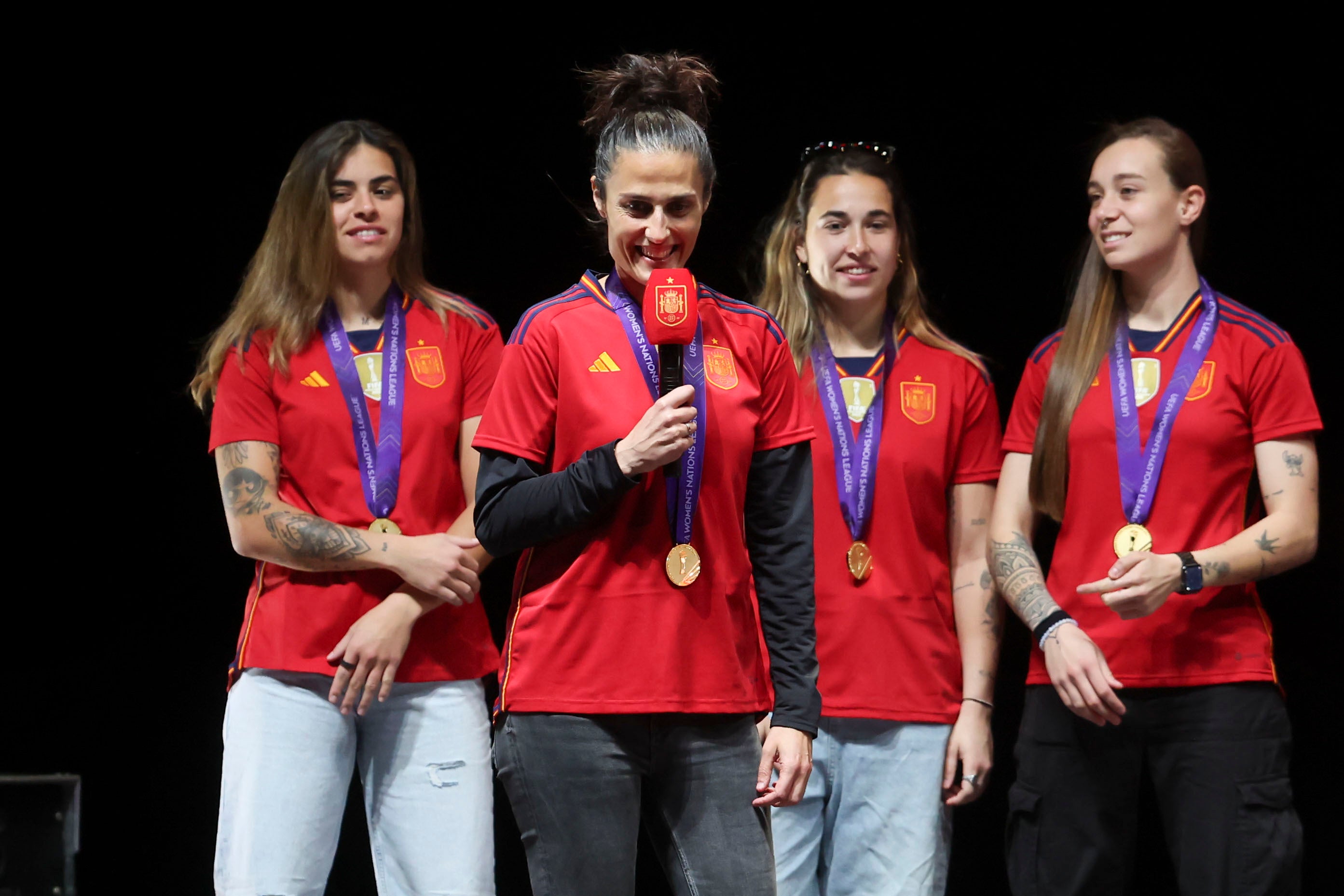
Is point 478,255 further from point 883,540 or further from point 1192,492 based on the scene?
point 1192,492

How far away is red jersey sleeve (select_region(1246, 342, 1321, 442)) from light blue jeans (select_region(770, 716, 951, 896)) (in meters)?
0.93

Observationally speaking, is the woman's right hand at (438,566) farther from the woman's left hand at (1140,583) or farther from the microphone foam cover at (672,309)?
the woman's left hand at (1140,583)

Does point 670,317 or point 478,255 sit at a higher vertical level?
point 478,255

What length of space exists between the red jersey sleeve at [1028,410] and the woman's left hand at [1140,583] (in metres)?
0.44

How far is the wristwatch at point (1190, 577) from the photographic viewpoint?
273cm

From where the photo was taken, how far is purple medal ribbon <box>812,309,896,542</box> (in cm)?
305

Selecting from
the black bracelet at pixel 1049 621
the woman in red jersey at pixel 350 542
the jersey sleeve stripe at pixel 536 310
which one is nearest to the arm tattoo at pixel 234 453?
the woman in red jersey at pixel 350 542

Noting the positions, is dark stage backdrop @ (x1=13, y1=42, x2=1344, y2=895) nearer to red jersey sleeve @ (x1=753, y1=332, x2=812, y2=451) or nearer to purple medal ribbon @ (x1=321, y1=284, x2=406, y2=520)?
purple medal ribbon @ (x1=321, y1=284, x2=406, y2=520)

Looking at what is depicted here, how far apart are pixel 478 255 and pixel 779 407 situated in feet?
6.43

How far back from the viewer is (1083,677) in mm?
2756

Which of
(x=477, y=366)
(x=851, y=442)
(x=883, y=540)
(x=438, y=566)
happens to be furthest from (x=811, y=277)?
(x=438, y=566)

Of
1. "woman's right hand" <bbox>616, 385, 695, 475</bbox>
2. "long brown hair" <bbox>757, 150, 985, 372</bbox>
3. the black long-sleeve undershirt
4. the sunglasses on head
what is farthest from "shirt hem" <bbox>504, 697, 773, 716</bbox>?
the sunglasses on head

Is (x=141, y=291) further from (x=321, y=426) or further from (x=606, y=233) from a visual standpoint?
(x=606, y=233)

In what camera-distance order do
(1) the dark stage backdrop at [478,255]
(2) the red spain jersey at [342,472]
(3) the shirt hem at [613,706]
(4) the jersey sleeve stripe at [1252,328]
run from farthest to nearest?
(1) the dark stage backdrop at [478,255] < (4) the jersey sleeve stripe at [1252,328] < (2) the red spain jersey at [342,472] < (3) the shirt hem at [613,706]
